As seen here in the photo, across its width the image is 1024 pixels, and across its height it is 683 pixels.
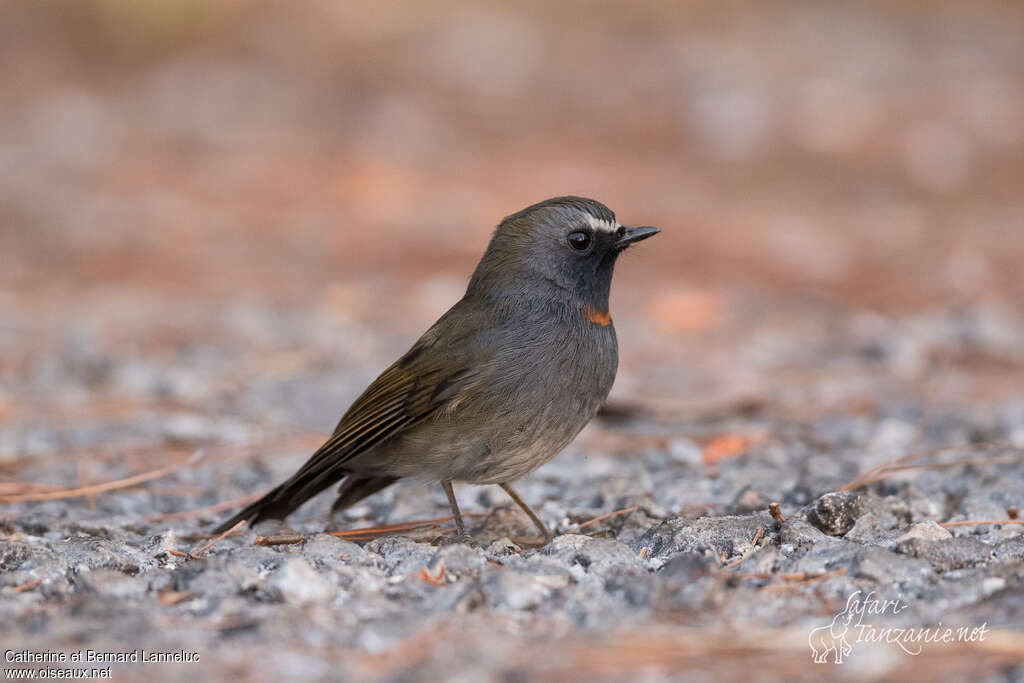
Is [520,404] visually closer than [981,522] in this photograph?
No

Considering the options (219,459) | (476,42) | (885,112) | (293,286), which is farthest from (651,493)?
(476,42)

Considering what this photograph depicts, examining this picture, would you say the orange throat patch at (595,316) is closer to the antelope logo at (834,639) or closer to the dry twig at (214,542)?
the dry twig at (214,542)

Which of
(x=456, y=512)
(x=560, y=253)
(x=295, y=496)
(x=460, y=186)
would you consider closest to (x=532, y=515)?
(x=456, y=512)

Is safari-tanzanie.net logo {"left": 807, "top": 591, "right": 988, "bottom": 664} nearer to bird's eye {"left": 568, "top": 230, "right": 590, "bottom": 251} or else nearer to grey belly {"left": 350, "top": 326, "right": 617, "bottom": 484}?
grey belly {"left": 350, "top": 326, "right": 617, "bottom": 484}

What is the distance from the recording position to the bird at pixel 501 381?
4754 millimetres

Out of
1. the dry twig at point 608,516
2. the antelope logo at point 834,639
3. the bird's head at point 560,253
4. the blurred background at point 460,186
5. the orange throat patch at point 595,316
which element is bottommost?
the antelope logo at point 834,639

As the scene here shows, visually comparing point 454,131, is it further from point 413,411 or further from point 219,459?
point 413,411

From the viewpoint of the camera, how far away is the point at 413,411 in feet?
16.3

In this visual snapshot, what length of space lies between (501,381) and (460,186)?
7432 millimetres

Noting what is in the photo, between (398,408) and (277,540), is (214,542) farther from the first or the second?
(398,408)

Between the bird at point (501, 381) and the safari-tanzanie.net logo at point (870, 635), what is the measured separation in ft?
5.19

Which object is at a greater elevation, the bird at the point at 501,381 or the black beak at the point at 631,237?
the black beak at the point at 631,237

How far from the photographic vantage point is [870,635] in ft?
10.6

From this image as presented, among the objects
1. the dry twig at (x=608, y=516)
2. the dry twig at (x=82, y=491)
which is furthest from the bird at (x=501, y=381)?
the dry twig at (x=82, y=491)
